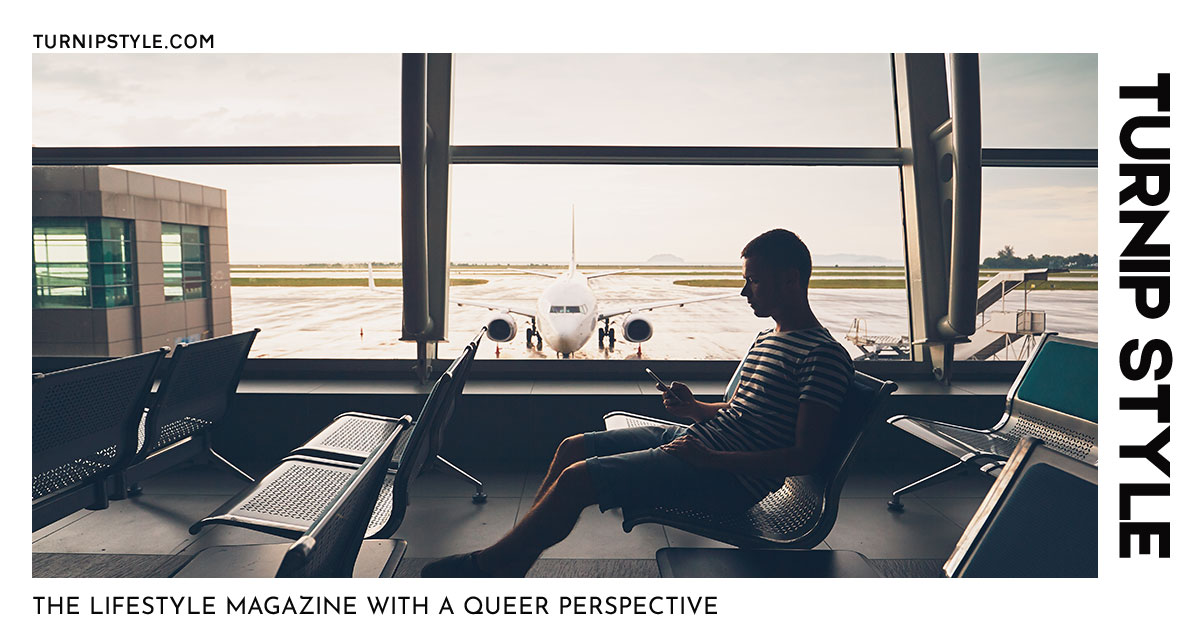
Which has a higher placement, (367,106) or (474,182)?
(367,106)

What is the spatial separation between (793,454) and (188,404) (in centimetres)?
228

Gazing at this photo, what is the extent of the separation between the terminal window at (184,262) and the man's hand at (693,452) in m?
3.63

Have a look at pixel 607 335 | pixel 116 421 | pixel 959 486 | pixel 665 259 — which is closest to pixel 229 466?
→ pixel 116 421

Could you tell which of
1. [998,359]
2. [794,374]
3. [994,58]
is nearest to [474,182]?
[794,374]

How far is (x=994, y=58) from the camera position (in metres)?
3.51

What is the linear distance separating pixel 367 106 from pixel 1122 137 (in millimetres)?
3466

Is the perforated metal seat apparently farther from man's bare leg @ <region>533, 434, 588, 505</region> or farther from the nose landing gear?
the nose landing gear

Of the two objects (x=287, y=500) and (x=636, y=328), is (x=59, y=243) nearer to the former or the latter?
(x=287, y=500)

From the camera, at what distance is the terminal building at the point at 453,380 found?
5.56 ft

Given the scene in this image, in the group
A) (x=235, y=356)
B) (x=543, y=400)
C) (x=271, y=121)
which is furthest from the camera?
(x=271, y=121)

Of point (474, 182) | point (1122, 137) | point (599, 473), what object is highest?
point (474, 182)
